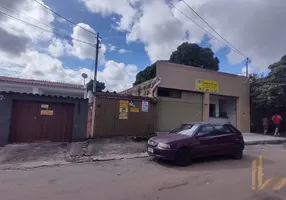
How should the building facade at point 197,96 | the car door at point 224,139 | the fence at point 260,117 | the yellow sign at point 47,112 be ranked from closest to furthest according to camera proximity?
the car door at point 224,139, the yellow sign at point 47,112, the building facade at point 197,96, the fence at point 260,117

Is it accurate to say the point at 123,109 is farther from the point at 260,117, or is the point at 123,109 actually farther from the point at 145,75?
the point at 260,117

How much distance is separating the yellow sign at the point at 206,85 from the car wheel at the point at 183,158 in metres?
8.98

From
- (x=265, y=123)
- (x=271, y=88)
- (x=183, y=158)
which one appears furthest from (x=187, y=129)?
(x=265, y=123)

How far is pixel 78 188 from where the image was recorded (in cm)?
522

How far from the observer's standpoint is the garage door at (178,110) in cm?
1466

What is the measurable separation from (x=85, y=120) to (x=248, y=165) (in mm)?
8007

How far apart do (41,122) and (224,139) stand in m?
8.82

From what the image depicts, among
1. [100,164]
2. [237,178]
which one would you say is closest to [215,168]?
[237,178]

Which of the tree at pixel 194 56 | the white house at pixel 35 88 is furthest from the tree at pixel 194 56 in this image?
the white house at pixel 35 88

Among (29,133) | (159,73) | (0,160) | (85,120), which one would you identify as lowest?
(0,160)

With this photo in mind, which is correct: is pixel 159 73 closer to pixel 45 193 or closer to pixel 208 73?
pixel 208 73

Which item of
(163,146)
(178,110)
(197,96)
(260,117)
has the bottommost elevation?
(163,146)

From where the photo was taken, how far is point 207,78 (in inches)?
654

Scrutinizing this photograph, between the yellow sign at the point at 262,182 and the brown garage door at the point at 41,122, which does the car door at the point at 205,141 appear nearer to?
the yellow sign at the point at 262,182
